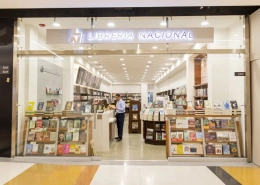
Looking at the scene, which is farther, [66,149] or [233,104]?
[233,104]

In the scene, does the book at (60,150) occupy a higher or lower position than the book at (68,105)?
lower

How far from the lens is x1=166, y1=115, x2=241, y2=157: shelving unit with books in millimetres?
5086

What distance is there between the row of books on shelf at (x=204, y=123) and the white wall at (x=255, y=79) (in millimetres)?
546

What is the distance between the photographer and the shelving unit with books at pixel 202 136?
5.09 m

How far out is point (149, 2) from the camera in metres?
4.13

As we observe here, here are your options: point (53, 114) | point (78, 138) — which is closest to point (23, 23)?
point (53, 114)

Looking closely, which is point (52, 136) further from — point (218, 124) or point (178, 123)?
point (218, 124)

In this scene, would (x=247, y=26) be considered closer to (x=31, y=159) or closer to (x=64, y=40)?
(x=64, y=40)

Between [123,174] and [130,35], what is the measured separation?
2.96 m

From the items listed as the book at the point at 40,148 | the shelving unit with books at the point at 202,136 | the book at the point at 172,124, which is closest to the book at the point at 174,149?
the shelving unit with books at the point at 202,136

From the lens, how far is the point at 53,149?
17.2 ft

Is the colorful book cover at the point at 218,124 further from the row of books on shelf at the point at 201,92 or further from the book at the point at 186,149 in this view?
the row of books on shelf at the point at 201,92

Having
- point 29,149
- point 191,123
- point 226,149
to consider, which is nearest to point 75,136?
point 29,149

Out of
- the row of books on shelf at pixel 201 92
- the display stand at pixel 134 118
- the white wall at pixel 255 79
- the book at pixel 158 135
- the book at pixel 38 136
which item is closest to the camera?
the white wall at pixel 255 79
